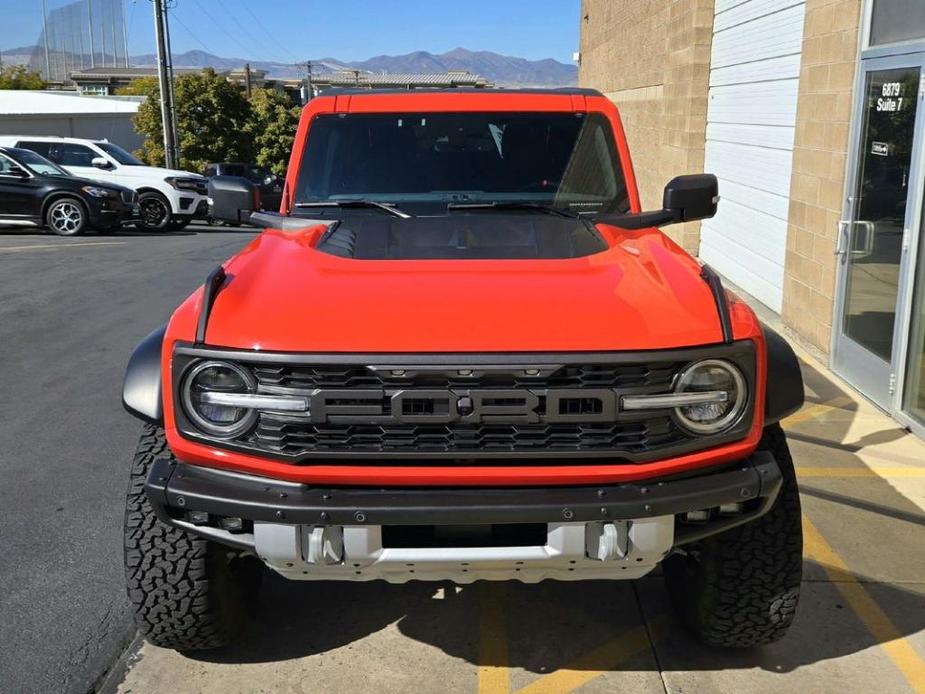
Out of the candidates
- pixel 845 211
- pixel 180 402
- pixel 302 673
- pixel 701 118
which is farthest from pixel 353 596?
pixel 701 118

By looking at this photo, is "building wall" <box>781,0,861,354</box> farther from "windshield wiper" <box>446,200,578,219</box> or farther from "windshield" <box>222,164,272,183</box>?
"windshield" <box>222,164,272,183</box>

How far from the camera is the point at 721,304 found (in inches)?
121

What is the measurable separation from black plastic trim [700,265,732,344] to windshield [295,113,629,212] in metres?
1.30

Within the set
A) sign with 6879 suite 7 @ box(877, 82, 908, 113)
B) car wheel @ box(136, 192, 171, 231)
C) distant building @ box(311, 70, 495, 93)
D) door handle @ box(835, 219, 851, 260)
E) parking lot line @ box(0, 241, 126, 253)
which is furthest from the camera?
distant building @ box(311, 70, 495, 93)

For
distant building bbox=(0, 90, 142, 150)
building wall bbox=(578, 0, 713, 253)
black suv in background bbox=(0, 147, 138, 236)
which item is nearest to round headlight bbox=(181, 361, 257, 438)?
building wall bbox=(578, 0, 713, 253)

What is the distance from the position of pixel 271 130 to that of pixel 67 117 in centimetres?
888

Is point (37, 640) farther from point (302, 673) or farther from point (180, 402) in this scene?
point (180, 402)

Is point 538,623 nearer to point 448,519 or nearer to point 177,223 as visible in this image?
point 448,519

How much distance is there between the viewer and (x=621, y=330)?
2934 mm

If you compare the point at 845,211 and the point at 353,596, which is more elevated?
the point at 845,211

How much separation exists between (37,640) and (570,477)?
2.17 meters

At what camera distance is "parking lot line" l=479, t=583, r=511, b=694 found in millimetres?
3443

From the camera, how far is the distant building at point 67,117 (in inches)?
1657

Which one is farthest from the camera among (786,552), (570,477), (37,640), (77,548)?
(77,548)
